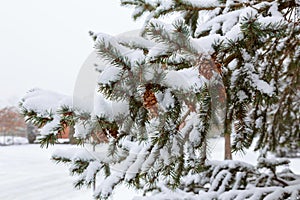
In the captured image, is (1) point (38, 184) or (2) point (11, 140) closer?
(1) point (38, 184)

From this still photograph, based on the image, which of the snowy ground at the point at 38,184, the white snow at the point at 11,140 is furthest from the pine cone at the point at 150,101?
the white snow at the point at 11,140

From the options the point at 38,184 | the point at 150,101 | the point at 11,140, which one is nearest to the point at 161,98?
the point at 150,101

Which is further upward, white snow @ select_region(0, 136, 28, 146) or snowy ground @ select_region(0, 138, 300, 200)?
white snow @ select_region(0, 136, 28, 146)

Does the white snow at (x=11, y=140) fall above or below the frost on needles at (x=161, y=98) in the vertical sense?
below

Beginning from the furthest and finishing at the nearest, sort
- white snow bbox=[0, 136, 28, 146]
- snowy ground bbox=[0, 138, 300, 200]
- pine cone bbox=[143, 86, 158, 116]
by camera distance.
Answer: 1. white snow bbox=[0, 136, 28, 146]
2. snowy ground bbox=[0, 138, 300, 200]
3. pine cone bbox=[143, 86, 158, 116]

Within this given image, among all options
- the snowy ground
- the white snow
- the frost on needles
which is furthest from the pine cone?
the white snow

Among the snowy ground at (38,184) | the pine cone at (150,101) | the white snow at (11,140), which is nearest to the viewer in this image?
the pine cone at (150,101)

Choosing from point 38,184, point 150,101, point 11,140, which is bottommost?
point 38,184

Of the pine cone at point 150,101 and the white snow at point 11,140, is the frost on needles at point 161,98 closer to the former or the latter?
the pine cone at point 150,101

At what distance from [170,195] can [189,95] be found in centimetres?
143

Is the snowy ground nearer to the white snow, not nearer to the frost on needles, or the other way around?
the frost on needles

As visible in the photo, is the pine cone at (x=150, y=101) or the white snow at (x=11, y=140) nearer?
the pine cone at (x=150, y=101)

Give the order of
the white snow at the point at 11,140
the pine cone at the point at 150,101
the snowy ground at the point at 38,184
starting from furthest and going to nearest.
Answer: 1. the white snow at the point at 11,140
2. the snowy ground at the point at 38,184
3. the pine cone at the point at 150,101

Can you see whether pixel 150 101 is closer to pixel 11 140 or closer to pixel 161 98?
pixel 161 98
